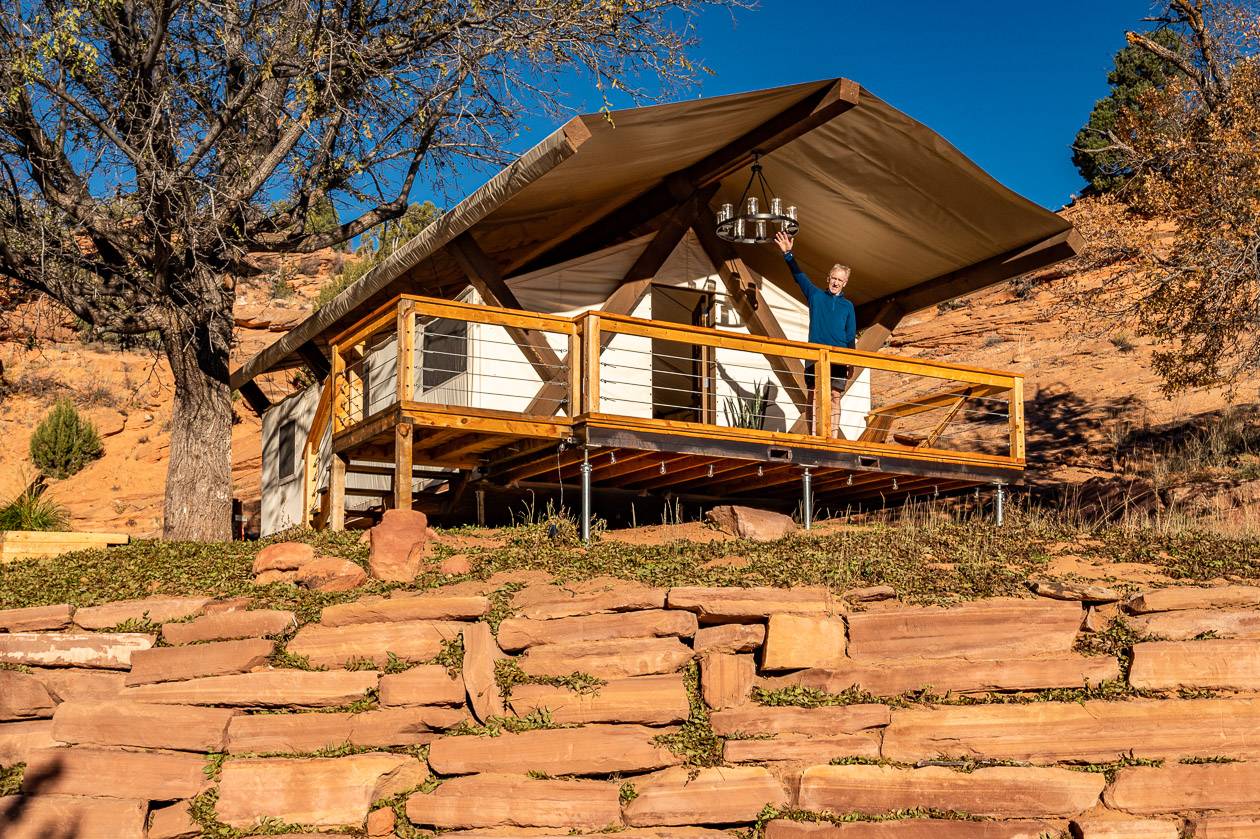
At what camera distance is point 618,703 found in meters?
8.79

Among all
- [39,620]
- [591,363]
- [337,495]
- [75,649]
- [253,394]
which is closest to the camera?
[75,649]

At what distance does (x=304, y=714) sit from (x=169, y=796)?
0.97 m

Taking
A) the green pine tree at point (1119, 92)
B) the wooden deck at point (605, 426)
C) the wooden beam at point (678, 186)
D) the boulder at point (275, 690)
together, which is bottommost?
the boulder at point (275, 690)

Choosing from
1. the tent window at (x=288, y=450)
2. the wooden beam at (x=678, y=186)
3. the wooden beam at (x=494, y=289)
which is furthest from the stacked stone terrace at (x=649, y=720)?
the tent window at (x=288, y=450)

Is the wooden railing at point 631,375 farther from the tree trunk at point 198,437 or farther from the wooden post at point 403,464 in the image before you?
the tree trunk at point 198,437

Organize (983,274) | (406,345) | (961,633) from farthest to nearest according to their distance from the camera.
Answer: (983,274) < (406,345) < (961,633)

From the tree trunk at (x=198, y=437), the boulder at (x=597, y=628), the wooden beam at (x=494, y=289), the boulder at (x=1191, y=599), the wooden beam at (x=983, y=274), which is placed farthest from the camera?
the wooden beam at (x=983, y=274)

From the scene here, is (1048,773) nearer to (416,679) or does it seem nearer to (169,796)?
(416,679)

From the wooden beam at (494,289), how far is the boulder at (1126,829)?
23.4 feet

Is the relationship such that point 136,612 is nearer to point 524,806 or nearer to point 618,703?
point 524,806

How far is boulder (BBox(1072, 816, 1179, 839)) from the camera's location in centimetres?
796

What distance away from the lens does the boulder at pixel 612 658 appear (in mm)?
9039

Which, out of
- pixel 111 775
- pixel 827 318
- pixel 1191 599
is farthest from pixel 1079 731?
pixel 827 318

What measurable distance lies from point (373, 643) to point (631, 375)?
623cm
